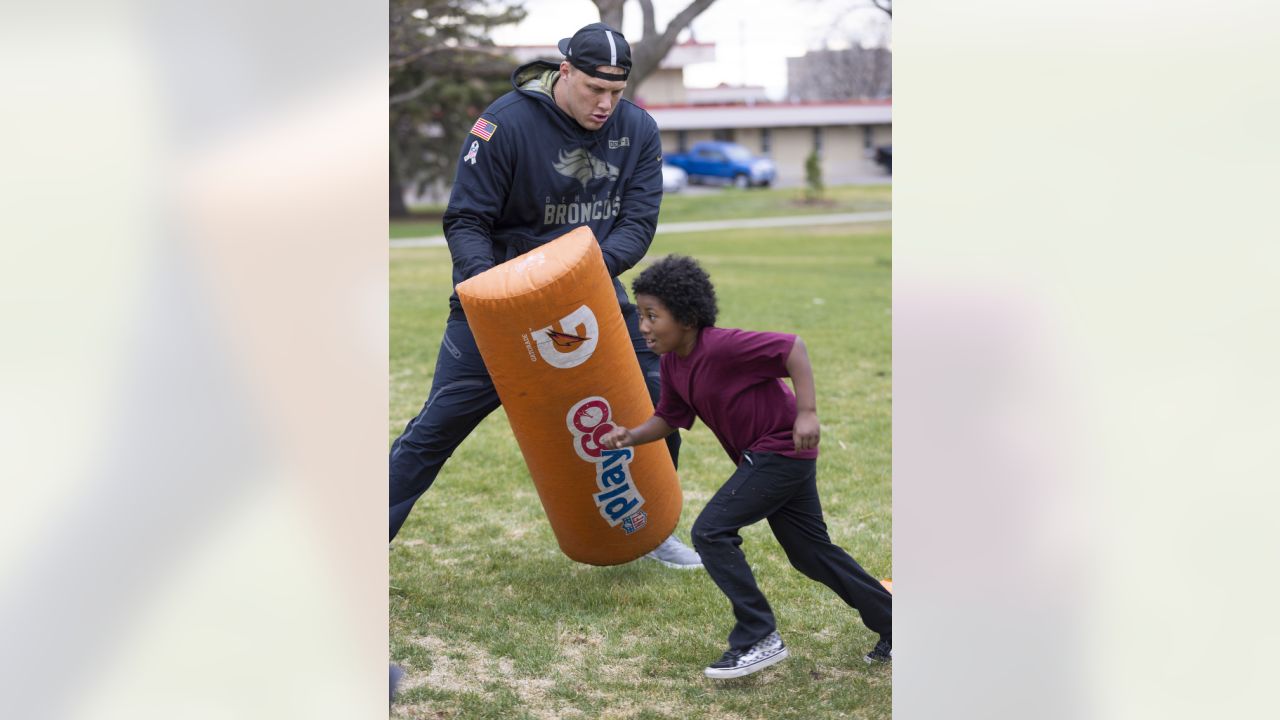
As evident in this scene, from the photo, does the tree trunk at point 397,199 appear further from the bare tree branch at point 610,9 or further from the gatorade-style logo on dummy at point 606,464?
the gatorade-style logo on dummy at point 606,464

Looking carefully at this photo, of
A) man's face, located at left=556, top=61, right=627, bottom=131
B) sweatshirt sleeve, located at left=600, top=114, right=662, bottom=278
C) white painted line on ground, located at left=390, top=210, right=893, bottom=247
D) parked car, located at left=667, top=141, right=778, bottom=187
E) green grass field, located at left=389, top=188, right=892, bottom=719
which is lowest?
green grass field, located at left=389, top=188, right=892, bottom=719

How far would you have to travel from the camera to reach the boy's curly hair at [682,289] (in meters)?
3.85

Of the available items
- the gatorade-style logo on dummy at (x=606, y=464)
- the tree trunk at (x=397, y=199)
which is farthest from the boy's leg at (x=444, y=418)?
the tree trunk at (x=397, y=199)

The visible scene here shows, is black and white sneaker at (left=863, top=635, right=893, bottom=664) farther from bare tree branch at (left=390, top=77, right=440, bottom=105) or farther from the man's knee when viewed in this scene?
bare tree branch at (left=390, top=77, right=440, bottom=105)

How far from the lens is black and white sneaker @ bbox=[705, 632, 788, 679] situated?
13.0 ft

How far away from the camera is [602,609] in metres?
4.76

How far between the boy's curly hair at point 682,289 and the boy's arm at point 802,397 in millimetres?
283

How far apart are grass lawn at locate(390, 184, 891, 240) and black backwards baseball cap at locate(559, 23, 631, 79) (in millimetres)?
22720

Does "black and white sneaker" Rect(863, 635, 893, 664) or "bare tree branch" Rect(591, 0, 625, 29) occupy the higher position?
"bare tree branch" Rect(591, 0, 625, 29)

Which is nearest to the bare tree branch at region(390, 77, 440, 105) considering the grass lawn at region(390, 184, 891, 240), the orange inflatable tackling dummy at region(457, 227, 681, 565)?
the grass lawn at region(390, 184, 891, 240)
